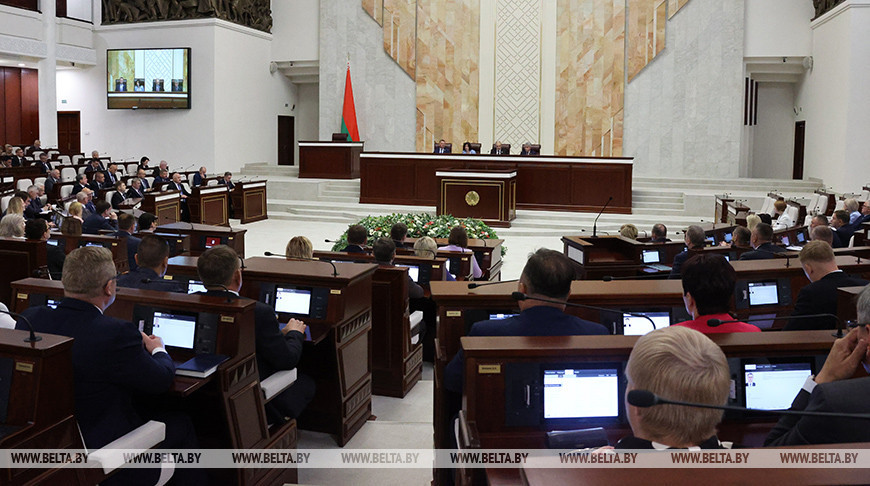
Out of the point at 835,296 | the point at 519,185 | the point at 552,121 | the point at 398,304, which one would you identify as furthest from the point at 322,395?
the point at 552,121

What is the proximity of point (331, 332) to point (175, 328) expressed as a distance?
0.99 meters

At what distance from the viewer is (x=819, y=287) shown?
12.5 ft

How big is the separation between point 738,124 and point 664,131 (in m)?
1.66

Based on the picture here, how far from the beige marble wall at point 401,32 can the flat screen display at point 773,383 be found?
17.7 m

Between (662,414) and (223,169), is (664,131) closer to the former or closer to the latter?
(223,169)

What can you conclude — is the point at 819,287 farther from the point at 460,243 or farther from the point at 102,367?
the point at 460,243

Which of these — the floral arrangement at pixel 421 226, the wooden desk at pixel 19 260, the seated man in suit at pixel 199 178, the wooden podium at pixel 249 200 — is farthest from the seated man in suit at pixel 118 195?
the wooden desk at pixel 19 260

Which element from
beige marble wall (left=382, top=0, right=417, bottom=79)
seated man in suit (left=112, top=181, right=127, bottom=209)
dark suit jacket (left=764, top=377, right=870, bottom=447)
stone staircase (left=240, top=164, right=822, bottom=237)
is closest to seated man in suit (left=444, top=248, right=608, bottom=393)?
dark suit jacket (left=764, top=377, right=870, bottom=447)

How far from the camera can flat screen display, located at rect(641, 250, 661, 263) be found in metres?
7.26

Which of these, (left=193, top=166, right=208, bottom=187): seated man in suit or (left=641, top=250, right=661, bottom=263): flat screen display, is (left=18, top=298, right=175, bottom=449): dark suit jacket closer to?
(left=641, top=250, right=661, bottom=263): flat screen display

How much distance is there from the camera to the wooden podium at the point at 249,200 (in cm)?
1531

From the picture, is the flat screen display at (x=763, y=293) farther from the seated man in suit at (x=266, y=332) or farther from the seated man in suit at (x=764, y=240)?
the seated man in suit at (x=266, y=332)

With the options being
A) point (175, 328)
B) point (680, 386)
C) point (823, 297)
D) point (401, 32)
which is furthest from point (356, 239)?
point (401, 32)

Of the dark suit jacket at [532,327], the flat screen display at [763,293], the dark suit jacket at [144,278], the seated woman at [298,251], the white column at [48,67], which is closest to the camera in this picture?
the dark suit jacket at [532,327]
